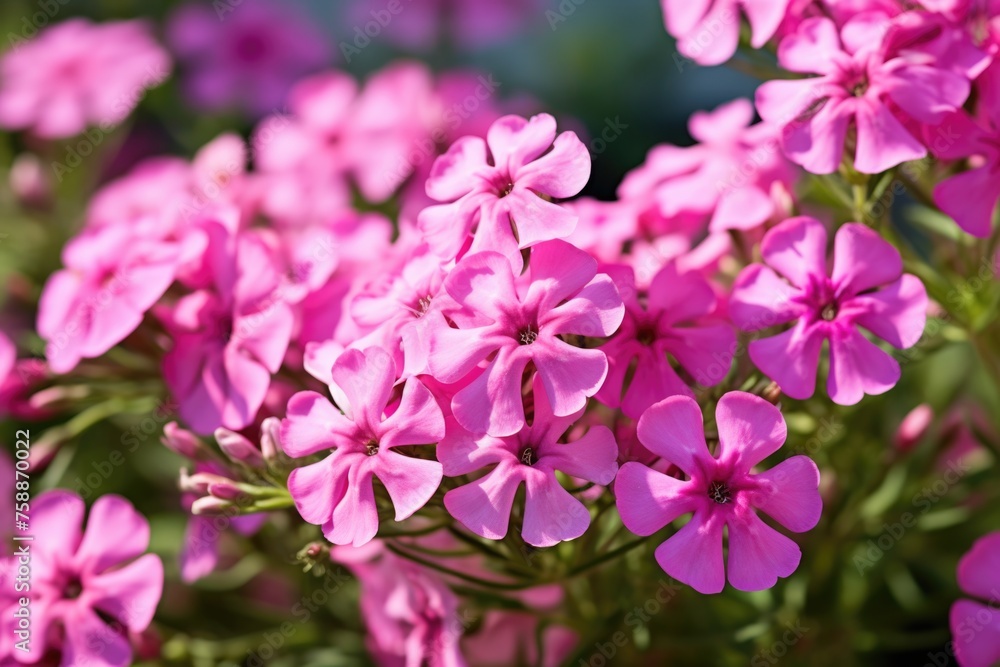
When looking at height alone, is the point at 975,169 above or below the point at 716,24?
below

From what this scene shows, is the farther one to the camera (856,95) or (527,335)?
(856,95)

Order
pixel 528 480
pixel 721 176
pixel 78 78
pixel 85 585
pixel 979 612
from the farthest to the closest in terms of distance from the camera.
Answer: pixel 78 78 → pixel 721 176 → pixel 85 585 → pixel 979 612 → pixel 528 480

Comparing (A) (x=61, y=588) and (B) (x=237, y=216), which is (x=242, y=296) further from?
(A) (x=61, y=588)

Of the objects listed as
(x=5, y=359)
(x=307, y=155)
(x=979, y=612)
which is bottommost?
(x=979, y=612)

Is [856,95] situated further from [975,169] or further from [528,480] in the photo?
[528,480]

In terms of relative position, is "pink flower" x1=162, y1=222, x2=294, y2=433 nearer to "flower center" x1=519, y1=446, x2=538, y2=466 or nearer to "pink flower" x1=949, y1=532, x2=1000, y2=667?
"flower center" x1=519, y1=446, x2=538, y2=466

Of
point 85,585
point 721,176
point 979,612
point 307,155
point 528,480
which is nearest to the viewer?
point 528,480

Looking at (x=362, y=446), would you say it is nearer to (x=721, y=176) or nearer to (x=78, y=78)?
(x=721, y=176)

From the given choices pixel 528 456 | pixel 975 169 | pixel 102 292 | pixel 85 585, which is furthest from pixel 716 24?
pixel 85 585
